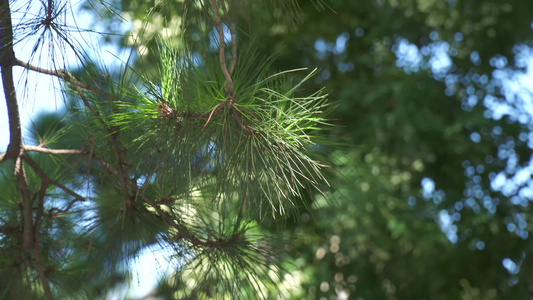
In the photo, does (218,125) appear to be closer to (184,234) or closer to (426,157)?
(184,234)

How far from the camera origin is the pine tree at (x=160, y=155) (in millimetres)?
641

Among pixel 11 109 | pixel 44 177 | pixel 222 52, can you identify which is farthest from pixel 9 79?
pixel 222 52

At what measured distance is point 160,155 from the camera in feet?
2.27

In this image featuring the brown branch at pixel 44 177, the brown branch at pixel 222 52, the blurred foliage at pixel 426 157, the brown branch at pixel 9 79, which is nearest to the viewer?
the brown branch at pixel 222 52

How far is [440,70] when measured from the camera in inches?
84.0

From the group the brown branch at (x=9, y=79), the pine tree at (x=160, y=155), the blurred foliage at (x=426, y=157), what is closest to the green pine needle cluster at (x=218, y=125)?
the pine tree at (x=160, y=155)

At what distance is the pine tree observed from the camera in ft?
2.10

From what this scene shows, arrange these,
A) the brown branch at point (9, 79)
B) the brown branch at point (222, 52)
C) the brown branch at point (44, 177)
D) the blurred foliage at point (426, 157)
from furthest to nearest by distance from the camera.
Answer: the blurred foliage at point (426, 157)
the brown branch at point (44, 177)
the brown branch at point (9, 79)
the brown branch at point (222, 52)

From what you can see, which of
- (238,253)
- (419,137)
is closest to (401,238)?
(419,137)

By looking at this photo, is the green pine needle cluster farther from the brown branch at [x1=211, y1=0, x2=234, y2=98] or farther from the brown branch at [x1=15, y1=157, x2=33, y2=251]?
the brown branch at [x1=15, y1=157, x2=33, y2=251]

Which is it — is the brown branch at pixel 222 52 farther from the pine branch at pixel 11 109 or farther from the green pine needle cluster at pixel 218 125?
the pine branch at pixel 11 109

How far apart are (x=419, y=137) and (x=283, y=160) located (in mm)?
1452

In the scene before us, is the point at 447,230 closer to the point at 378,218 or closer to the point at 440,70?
the point at 378,218

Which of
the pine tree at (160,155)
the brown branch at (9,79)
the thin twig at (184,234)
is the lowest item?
the thin twig at (184,234)
